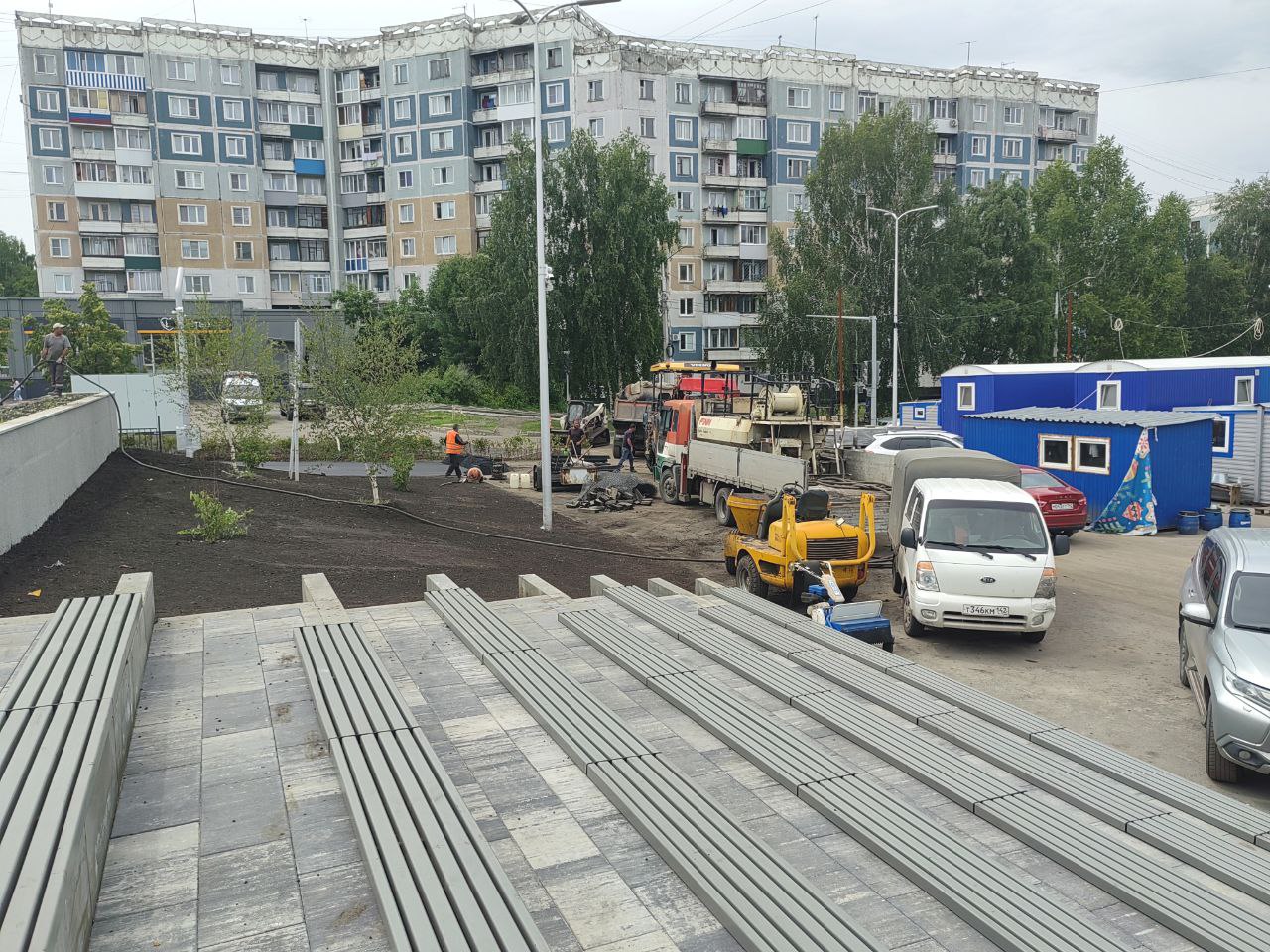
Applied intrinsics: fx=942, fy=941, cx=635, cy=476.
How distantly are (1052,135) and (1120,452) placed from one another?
200ft

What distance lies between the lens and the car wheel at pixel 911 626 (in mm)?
12562

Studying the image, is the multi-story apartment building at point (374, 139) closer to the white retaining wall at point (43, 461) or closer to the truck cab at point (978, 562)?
the white retaining wall at point (43, 461)

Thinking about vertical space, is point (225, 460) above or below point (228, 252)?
below

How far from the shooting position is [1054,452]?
23391mm

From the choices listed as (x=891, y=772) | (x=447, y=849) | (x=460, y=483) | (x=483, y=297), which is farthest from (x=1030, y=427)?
(x=483, y=297)

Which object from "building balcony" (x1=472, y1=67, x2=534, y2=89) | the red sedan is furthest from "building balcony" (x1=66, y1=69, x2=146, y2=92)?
the red sedan

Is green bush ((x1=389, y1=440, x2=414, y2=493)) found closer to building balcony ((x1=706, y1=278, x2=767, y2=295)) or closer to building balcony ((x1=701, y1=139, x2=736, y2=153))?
building balcony ((x1=706, y1=278, x2=767, y2=295))

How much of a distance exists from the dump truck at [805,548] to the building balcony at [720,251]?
52.2 metres

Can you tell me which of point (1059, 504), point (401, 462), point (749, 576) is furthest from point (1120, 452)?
point (401, 462)

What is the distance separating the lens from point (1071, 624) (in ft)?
44.3

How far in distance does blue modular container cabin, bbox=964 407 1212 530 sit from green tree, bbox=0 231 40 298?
82720 millimetres

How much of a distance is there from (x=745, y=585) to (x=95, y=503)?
11.0 metres

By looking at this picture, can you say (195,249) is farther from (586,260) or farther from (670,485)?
(670,485)

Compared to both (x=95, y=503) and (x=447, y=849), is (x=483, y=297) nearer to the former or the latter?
(x=95, y=503)
